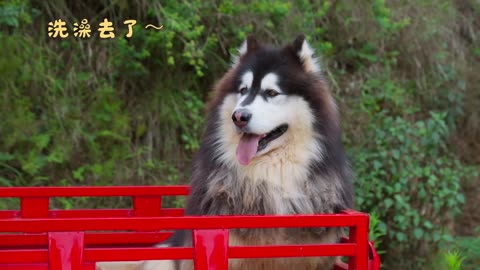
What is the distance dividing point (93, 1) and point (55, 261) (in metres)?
4.66

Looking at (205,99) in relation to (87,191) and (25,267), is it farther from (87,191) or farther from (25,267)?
(25,267)

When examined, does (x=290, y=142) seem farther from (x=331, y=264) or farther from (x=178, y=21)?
(x=178, y=21)

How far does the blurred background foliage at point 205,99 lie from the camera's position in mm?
5887

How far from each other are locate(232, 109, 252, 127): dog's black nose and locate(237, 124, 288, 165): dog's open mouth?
0.37 feet

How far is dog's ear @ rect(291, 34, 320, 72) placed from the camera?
3.41 metres

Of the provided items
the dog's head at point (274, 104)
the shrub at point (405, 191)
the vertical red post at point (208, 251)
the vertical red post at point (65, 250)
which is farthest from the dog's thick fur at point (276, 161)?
the shrub at point (405, 191)

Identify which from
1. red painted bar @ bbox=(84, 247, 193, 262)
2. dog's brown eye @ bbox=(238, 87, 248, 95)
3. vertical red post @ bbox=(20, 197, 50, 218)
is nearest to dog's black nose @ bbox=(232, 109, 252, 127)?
dog's brown eye @ bbox=(238, 87, 248, 95)

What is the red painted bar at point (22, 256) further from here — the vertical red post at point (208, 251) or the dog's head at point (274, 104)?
the dog's head at point (274, 104)

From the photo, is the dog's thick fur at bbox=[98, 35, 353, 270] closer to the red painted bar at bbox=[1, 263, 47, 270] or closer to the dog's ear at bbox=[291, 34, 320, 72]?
the dog's ear at bbox=[291, 34, 320, 72]

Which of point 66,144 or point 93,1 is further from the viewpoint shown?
point 93,1

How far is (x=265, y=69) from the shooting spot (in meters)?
A: 3.37

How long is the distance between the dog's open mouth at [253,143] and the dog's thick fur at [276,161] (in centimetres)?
1

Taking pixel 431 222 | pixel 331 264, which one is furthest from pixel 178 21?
pixel 331 264

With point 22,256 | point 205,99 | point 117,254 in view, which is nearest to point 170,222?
point 117,254
